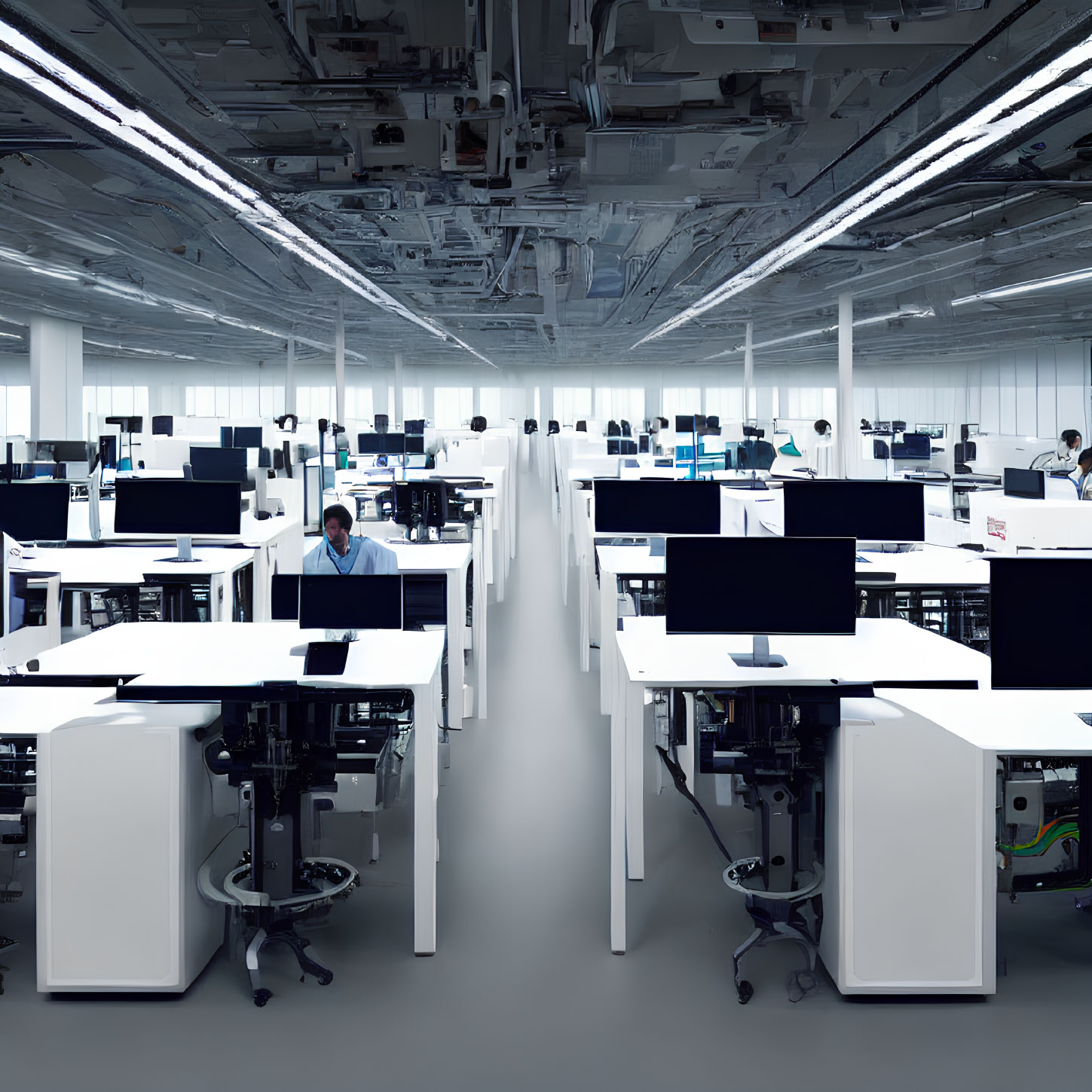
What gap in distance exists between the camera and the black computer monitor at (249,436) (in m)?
12.6

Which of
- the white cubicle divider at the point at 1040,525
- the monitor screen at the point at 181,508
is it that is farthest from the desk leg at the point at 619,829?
the white cubicle divider at the point at 1040,525

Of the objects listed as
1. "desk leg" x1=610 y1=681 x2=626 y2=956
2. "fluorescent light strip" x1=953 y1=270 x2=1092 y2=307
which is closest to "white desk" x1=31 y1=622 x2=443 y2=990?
"desk leg" x1=610 y1=681 x2=626 y2=956

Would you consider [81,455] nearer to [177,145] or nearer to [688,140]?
[177,145]

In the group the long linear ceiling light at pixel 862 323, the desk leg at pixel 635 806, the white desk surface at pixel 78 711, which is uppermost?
the long linear ceiling light at pixel 862 323

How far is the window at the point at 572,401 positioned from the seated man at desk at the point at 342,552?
28.6 m

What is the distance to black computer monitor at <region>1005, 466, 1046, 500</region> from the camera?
294 inches

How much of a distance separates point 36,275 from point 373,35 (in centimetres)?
905

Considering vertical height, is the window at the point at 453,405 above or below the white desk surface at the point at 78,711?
above

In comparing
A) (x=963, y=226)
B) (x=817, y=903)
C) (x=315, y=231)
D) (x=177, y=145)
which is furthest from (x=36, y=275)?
(x=817, y=903)

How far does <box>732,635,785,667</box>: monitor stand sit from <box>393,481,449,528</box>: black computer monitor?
370cm

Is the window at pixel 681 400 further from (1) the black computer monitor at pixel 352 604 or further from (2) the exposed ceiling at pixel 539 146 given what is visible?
(1) the black computer monitor at pixel 352 604

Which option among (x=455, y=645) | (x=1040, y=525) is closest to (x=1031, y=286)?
(x=1040, y=525)

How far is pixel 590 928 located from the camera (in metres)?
3.55

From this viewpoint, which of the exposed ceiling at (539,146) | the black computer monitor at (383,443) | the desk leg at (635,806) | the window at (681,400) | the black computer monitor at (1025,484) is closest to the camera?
the desk leg at (635,806)
